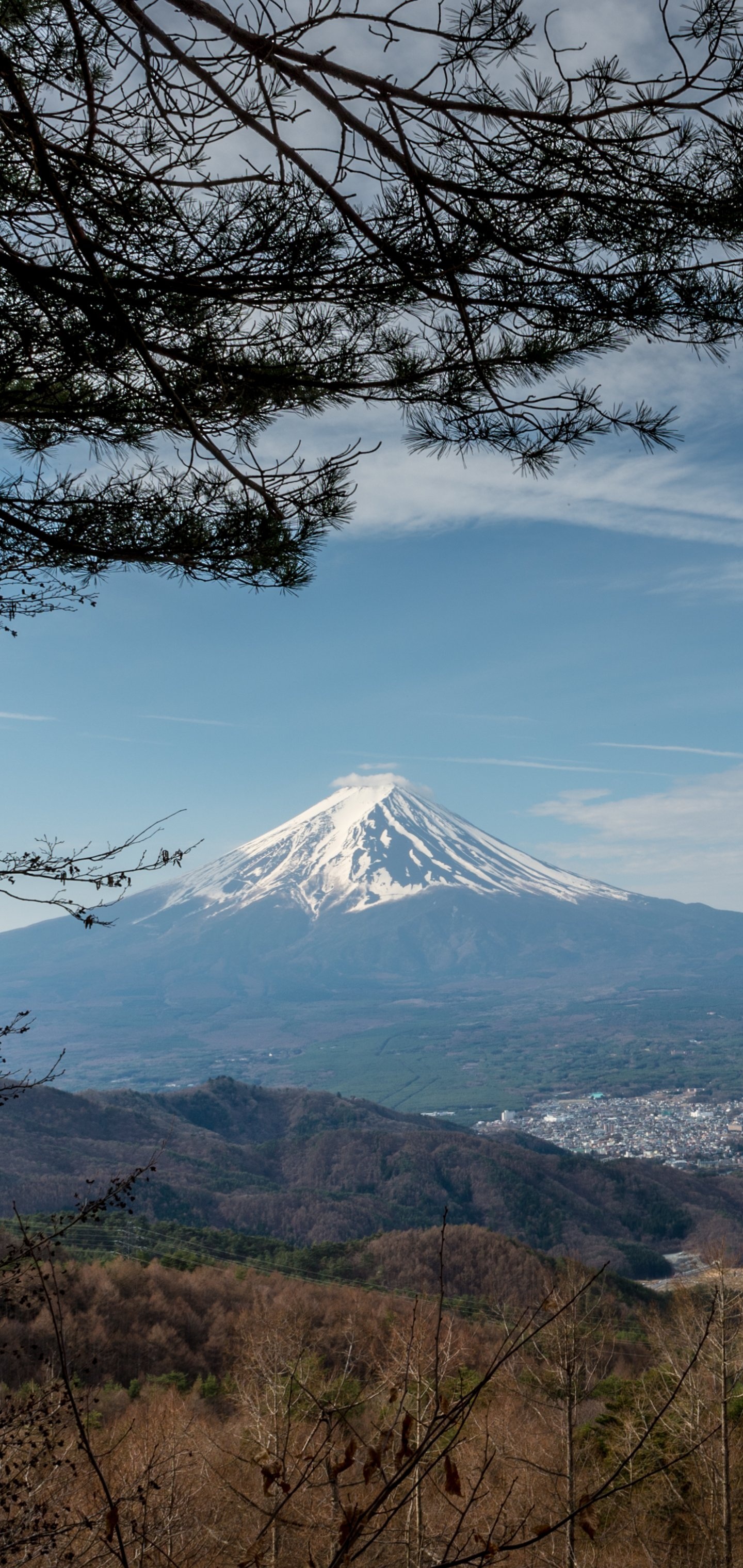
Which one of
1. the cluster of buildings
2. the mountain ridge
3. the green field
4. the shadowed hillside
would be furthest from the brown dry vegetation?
the green field

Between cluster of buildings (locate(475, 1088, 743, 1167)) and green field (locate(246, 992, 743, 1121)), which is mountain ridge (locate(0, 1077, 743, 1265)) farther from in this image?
green field (locate(246, 992, 743, 1121))

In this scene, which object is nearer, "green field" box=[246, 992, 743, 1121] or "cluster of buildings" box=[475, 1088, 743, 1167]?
"cluster of buildings" box=[475, 1088, 743, 1167]

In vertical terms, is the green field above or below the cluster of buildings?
above

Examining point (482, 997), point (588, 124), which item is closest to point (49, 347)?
point (588, 124)

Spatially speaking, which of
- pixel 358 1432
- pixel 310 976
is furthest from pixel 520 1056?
pixel 358 1432

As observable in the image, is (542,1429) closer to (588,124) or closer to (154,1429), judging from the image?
(154,1429)

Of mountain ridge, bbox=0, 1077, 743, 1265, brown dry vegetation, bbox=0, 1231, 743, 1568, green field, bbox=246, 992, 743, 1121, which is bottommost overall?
green field, bbox=246, 992, 743, 1121

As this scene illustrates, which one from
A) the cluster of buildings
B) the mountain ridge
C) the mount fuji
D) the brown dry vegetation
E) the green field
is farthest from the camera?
the mount fuji

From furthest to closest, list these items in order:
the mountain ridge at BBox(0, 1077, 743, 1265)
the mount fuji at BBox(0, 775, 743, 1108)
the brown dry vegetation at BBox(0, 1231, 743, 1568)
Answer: the mount fuji at BBox(0, 775, 743, 1108)
the mountain ridge at BBox(0, 1077, 743, 1265)
the brown dry vegetation at BBox(0, 1231, 743, 1568)
